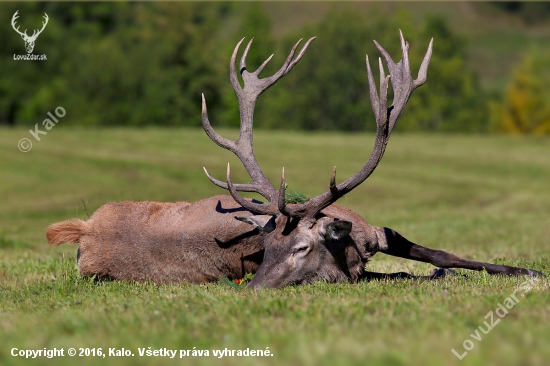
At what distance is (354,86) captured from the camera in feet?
222

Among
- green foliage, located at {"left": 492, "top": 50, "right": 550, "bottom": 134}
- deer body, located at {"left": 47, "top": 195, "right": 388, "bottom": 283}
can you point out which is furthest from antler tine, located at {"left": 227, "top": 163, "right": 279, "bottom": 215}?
green foliage, located at {"left": 492, "top": 50, "right": 550, "bottom": 134}

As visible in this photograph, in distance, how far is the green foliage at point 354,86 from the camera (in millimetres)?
67250

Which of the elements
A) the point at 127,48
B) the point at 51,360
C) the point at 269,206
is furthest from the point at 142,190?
the point at 127,48

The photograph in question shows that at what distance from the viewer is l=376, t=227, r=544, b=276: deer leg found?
7.84 m

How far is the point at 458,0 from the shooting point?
17225cm

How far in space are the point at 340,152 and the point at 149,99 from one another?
126ft

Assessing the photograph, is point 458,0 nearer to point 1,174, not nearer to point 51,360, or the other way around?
point 1,174

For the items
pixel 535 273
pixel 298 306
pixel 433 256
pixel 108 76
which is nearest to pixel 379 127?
pixel 433 256

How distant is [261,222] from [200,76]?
5997 centimetres

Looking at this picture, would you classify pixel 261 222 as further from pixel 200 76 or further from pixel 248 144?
pixel 200 76

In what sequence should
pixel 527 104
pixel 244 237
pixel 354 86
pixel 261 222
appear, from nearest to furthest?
pixel 261 222 → pixel 244 237 → pixel 354 86 → pixel 527 104

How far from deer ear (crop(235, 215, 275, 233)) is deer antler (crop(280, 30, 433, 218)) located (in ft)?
0.98

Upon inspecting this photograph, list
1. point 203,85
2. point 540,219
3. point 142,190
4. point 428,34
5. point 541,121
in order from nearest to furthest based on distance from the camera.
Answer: point 540,219, point 142,190, point 203,85, point 541,121, point 428,34

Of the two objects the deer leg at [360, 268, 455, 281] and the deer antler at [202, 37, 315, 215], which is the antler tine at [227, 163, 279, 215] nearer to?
the deer antler at [202, 37, 315, 215]
